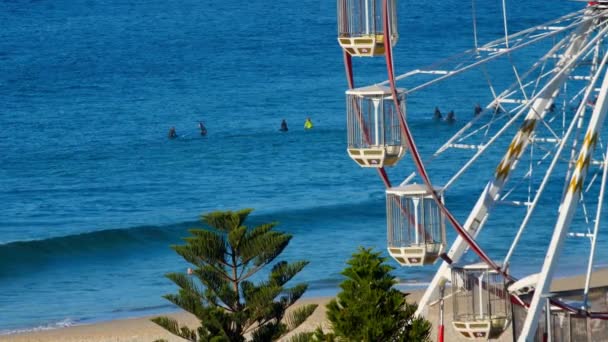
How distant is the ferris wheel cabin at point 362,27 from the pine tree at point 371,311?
305 centimetres

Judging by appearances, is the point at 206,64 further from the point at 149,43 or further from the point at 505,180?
the point at 505,180

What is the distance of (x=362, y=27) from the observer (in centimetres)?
2358

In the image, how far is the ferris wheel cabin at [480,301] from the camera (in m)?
22.6

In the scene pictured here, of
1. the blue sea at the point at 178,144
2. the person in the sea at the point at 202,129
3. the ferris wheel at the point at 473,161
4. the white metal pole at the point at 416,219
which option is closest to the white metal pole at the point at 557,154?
the ferris wheel at the point at 473,161

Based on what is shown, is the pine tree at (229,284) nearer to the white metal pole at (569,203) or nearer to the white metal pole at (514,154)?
the white metal pole at (514,154)

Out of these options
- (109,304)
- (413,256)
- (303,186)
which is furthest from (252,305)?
(303,186)

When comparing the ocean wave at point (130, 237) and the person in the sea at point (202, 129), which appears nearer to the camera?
the ocean wave at point (130, 237)

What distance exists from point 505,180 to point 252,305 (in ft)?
15.0

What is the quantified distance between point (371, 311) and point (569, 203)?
3.16 meters

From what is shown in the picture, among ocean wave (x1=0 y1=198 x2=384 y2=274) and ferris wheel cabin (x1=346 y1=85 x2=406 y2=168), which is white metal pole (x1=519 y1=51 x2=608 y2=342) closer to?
ferris wheel cabin (x1=346 y1=85 x2=406 y2=168)

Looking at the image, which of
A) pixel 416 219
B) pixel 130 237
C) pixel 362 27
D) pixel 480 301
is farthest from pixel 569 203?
pixel 130 237

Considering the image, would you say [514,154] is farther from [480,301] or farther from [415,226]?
[480,301]

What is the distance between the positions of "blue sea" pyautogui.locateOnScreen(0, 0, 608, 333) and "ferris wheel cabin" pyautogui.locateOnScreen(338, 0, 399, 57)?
56.7 ft

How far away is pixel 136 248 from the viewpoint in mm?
50500
